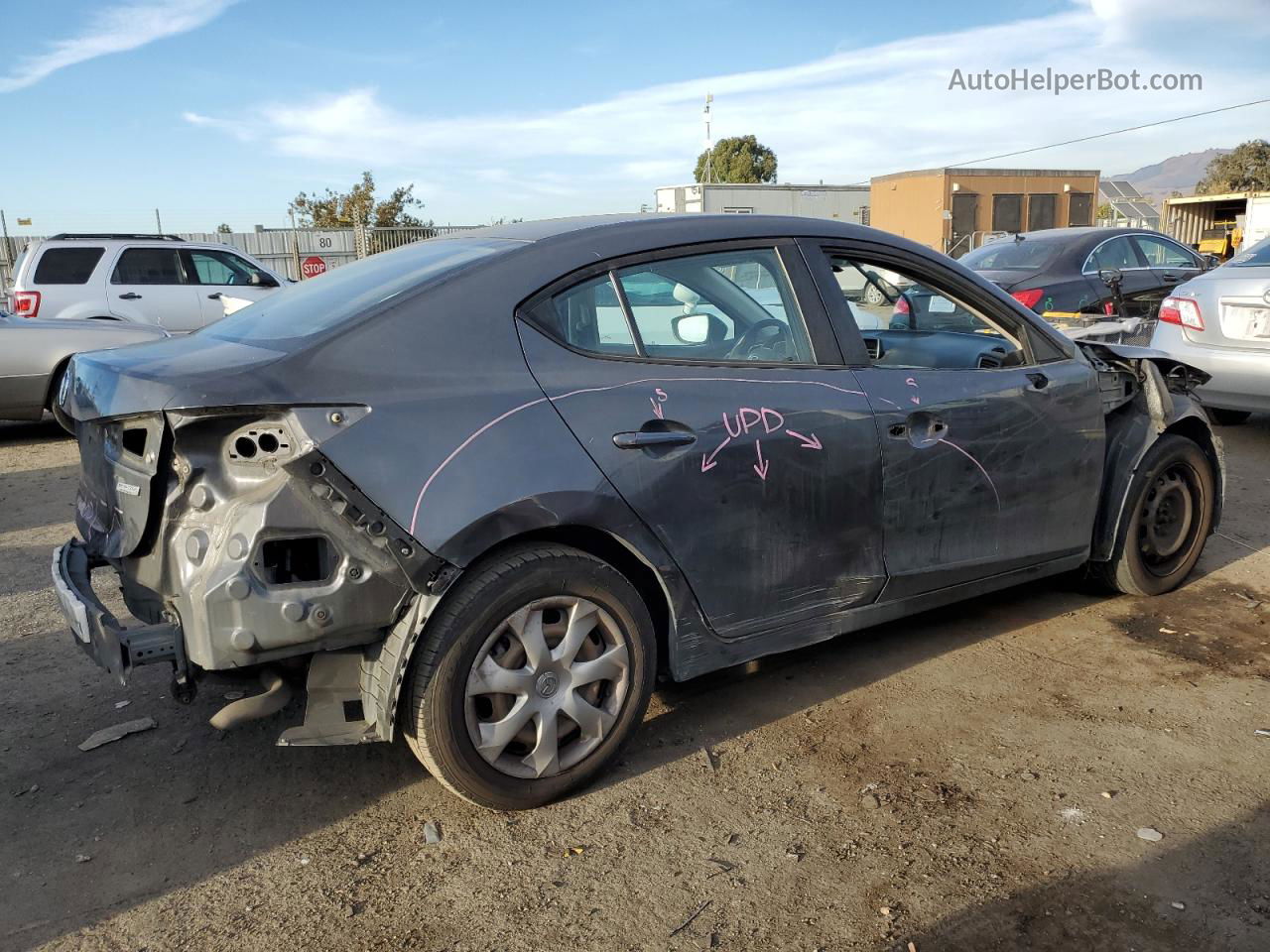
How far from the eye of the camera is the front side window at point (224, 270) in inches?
481

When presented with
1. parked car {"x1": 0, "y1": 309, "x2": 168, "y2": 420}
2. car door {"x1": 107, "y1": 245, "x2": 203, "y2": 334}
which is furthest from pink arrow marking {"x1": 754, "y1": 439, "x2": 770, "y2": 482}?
car door {"x1": 107, "y1": 245, "x2": 203, "y2": 334}

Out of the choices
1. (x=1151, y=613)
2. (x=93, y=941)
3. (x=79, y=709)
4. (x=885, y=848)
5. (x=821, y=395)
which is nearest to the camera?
(x=93, y=941)

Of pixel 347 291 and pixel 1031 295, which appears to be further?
pixel 1031 295

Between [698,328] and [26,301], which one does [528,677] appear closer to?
[698,328]

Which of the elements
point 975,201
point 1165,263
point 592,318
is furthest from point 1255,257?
point 975,201

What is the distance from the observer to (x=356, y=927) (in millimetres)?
2570

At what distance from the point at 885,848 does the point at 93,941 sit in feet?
6.65

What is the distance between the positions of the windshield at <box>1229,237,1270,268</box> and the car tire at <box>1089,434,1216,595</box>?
367 centimetres

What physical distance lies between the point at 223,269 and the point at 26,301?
214cm

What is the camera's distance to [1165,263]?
1111 centimetres

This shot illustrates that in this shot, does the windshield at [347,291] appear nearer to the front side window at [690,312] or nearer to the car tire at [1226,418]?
the front side window at [690,312]

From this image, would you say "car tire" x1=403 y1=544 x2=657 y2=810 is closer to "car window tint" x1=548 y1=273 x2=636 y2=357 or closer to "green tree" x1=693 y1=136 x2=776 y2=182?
"car window tint" x1=548 y1=273 x2=636 y2=357

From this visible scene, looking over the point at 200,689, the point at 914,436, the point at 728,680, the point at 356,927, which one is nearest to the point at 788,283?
the point at 914,436

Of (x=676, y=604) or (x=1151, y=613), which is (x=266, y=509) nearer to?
(x=676, y=604)
